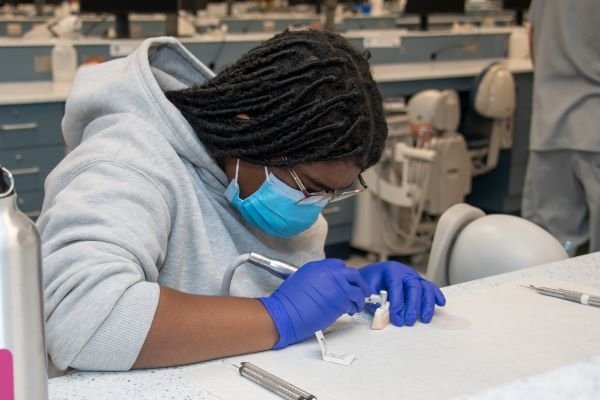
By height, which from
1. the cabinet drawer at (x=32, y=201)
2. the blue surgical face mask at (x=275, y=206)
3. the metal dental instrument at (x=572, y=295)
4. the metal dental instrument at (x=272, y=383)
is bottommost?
the cabinet drawer at (x=32, y=201)

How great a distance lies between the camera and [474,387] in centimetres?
89

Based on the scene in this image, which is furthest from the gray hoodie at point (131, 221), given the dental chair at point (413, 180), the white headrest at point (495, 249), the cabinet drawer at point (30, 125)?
the dental chair at point (413, 180)

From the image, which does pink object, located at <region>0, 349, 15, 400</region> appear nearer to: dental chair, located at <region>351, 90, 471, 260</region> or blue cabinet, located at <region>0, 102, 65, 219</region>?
blue cabinet, located at <region>0, 102, 65, 219</region>

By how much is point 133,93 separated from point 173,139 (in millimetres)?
80

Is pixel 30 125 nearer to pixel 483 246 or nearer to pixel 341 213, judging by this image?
pixel 341 213

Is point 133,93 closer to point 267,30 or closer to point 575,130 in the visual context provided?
point 575,130

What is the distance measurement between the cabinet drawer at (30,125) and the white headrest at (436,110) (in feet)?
4.57

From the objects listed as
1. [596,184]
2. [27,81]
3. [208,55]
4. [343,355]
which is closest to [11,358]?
[343,355]

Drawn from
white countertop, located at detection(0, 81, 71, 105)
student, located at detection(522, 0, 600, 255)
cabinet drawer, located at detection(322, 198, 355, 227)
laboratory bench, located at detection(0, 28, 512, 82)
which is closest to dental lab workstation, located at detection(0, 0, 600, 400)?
student, located at detection(522, 0, 600, 255)

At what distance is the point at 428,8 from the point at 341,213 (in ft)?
6.92

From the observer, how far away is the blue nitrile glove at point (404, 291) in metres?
1.11

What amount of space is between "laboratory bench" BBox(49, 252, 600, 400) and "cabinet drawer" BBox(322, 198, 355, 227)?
7.93 ft

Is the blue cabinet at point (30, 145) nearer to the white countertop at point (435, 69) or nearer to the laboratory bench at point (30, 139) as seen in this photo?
the laboratory bench at point (30, 139)

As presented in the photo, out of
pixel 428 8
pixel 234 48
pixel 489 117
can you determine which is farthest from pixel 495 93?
pixel 428 8
